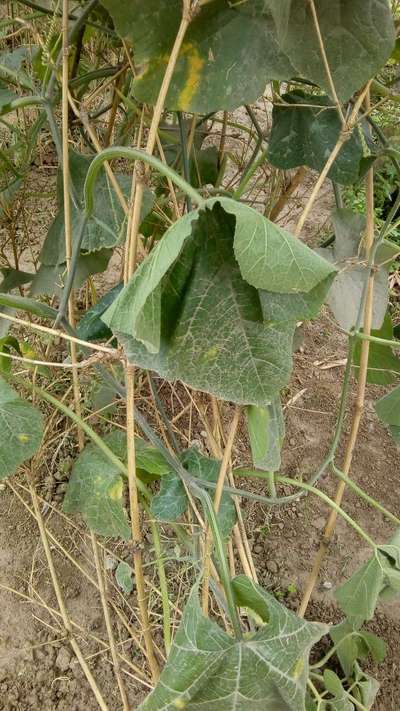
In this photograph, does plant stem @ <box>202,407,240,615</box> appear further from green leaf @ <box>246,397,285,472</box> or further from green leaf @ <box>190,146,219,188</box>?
green leaf @ <box>190,146,219,188</box>

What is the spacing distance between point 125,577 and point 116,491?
0.38 metres

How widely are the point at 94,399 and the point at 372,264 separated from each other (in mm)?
599

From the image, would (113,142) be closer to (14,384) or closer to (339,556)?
(14,384)

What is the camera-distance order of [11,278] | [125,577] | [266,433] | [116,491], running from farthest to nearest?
1. [125,577]
2. [11,278]
3. [116,491]
4. [266,433]

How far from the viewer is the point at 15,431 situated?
0.72 m

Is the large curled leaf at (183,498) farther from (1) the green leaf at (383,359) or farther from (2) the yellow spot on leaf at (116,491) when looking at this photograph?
(1) the green leaf at (383,359)

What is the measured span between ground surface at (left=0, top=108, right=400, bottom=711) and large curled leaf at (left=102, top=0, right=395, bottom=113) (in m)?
0.65

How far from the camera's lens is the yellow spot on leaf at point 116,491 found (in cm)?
83

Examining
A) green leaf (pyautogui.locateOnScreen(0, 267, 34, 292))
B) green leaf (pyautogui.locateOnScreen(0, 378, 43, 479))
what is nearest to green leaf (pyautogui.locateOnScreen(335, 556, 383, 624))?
green leaf (pyautogui.locateOnScreen(0, 378, 43, 479))

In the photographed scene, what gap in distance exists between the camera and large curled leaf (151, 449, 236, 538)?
763 mm

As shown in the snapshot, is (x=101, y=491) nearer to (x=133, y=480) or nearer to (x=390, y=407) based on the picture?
(x=133, y=480)

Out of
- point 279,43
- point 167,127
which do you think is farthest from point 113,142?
point 279,43

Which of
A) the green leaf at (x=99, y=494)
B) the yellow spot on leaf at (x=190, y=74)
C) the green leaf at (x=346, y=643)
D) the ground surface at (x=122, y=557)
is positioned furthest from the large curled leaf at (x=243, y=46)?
the green leaf at (x=346, y=643)

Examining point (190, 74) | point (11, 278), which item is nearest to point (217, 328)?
point (190, 74)
